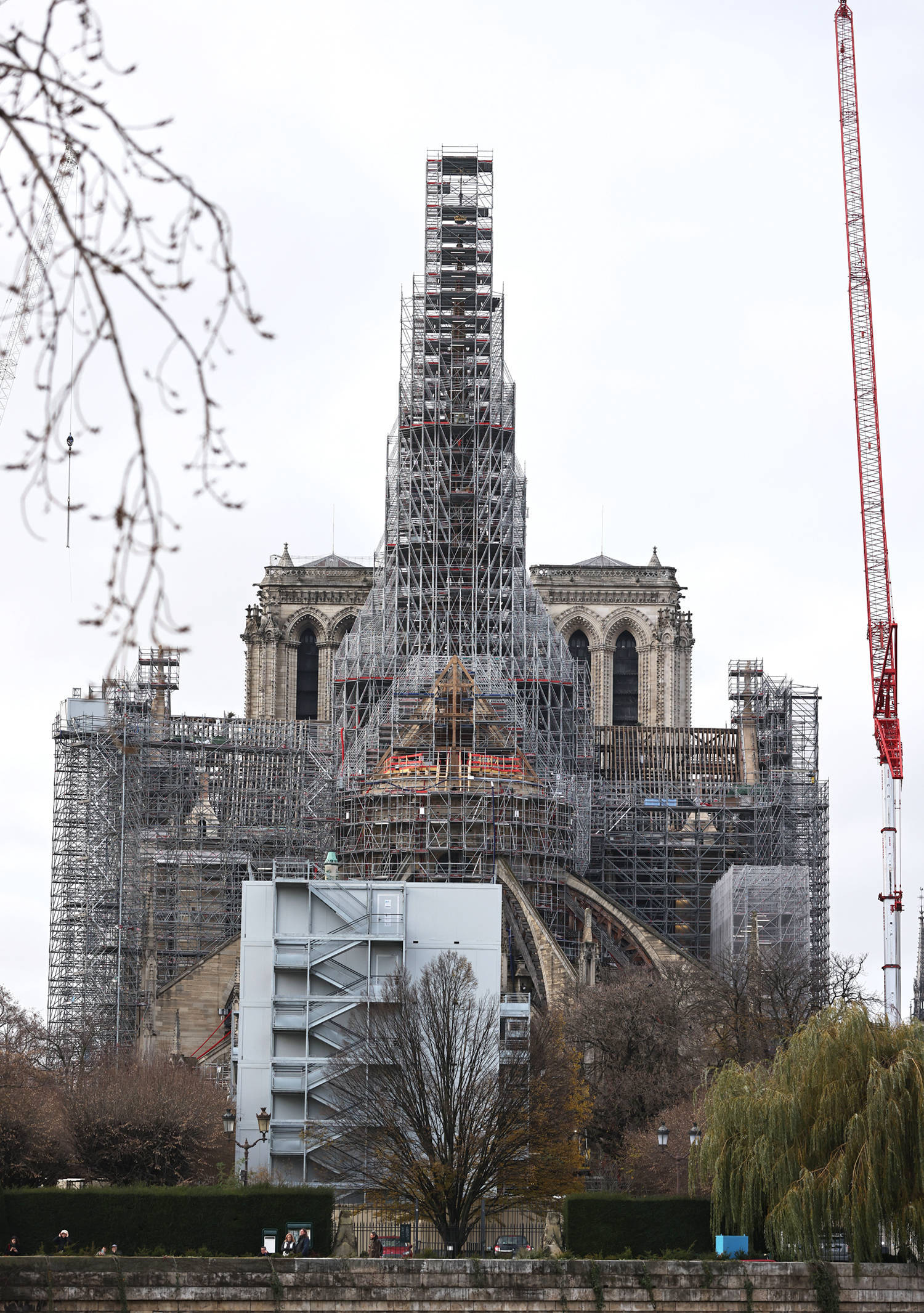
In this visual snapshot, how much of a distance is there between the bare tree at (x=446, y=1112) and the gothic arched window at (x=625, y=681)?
6492 centimetres

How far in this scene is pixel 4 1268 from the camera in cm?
3834

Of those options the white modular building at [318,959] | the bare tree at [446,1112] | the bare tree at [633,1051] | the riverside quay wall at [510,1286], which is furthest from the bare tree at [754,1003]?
the riverside quay wall at [510,1286]

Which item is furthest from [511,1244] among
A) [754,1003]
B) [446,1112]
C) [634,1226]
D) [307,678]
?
[307,678]

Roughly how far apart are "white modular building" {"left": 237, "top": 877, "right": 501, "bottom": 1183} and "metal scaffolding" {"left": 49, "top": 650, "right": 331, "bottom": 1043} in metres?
24.0

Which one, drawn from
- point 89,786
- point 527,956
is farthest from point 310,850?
point 527,956

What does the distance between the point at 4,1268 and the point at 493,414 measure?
6983cm

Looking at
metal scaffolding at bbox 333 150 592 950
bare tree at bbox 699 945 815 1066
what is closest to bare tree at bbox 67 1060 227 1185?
bare tree at bbox 699 945 815 1066

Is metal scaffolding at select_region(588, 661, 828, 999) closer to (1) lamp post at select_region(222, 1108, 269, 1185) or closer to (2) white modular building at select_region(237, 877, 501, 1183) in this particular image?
(2) white modular building at select_region(237, 877, 501, 1183)

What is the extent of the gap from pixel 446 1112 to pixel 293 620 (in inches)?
3053

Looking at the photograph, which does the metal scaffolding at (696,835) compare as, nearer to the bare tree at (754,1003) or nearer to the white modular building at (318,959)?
the bare tree at (754,1003)

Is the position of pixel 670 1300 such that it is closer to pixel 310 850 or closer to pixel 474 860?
pixel 474 860

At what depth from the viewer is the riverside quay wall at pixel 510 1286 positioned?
3903cm

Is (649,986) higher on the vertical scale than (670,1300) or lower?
higher

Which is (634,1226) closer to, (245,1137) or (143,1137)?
(143,1137)
